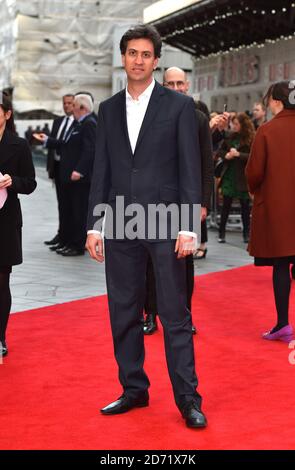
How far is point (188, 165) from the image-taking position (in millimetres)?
4625

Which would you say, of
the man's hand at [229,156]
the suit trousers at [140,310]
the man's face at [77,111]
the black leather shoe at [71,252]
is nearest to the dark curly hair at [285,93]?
the suit trousers at [140,310]

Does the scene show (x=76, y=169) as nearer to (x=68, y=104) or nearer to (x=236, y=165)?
(x=68, y=104)

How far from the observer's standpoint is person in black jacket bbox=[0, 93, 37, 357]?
612cm

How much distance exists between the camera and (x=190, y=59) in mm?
40844

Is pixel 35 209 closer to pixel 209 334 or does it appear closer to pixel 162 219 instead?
pixel 209 334

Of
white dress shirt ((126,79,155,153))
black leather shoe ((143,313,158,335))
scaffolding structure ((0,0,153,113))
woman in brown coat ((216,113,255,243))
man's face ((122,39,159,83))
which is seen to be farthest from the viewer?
scaffolding structure ((0,0,153,113))

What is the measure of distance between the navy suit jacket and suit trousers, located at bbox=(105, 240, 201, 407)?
0.23 m

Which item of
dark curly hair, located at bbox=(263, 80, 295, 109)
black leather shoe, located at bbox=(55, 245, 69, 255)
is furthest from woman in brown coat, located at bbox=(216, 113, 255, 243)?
dark curly hair, located at bbox=(263, 80, 295, 109)

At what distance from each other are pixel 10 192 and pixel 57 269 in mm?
4318

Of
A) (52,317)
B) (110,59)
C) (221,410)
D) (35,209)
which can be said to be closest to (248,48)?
(110,59)

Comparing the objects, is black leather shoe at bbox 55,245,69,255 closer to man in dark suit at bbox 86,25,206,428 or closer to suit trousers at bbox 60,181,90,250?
suit trousers at bbox 60,181,90,250

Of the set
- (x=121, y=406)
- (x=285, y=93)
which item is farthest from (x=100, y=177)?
(x=285, y=93)

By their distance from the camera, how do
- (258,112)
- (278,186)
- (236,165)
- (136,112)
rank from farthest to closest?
1. (258,112)
2. (236,165)
3. (278,186)
4. (136,112)

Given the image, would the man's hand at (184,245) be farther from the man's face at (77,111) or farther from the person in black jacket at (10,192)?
the man's face at (77,111)
